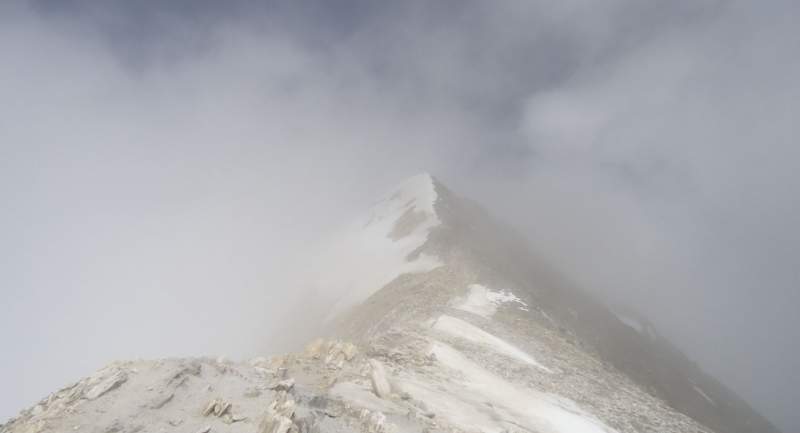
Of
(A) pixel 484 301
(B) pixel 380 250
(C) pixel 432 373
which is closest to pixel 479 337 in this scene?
(A) pixel 484 301

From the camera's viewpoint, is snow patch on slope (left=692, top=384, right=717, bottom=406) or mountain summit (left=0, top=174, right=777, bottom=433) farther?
snow patch on slope (left=692, top=384, right=717, bottom=406)

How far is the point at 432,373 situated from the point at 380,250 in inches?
1361

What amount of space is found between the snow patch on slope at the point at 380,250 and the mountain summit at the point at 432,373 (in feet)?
1.08

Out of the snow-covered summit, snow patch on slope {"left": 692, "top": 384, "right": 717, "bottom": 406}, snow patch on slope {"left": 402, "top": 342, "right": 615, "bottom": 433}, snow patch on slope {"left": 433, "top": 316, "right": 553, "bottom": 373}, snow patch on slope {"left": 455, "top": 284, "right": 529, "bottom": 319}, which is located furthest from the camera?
the snow-covered summit

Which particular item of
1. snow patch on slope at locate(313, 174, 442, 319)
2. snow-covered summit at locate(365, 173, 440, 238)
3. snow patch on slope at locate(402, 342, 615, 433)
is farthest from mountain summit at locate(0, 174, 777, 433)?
snow-covered summit at locate(365, 173, 440, 238)

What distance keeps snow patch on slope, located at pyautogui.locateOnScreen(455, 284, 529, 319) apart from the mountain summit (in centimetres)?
16

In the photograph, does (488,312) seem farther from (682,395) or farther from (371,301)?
(682,395)

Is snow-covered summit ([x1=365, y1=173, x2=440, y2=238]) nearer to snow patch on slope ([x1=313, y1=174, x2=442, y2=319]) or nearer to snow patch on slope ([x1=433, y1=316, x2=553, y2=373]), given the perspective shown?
snow patch on slope ([x1=313, y1=174, x2=442, y2=319])

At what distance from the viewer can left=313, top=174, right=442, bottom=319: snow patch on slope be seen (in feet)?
137

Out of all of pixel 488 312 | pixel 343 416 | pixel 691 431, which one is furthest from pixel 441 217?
pixel 343 416

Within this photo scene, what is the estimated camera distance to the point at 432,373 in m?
17.6

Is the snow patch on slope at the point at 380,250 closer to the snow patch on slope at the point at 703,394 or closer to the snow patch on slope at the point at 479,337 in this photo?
the snow patch on slope at the point at 479,337

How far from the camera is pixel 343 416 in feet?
37.8

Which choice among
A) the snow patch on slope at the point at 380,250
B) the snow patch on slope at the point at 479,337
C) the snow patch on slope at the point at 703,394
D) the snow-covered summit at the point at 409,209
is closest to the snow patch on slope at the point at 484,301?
the snow patch on slope at the point at 479,337
